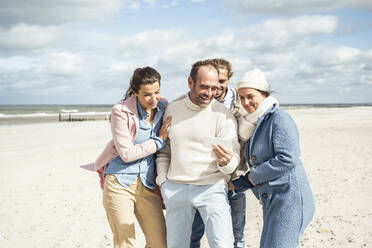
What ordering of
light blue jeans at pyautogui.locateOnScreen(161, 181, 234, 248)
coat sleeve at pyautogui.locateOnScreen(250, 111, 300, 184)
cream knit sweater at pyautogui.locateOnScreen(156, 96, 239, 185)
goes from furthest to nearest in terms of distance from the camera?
1. cream knit sweater at pyautogui.locateOnScreen(156, 96, 239, 185)
2. light blue jeans at pyautogui.locateOnScreen(161, 181, 234, 248)
3. coat sleeve at pyautogui.locateOnScreen(250, 111, 300, 184)

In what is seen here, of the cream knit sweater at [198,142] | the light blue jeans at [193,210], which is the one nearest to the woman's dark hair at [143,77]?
the cream knit sweater at [198,142]

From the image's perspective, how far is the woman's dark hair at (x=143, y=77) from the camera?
3.43 m

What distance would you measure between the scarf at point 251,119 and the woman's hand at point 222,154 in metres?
0.25

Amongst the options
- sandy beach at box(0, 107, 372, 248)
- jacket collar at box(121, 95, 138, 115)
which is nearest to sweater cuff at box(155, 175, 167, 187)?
jacket collar at box(121, 95, 138, 115)

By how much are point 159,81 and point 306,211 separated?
1818 mm

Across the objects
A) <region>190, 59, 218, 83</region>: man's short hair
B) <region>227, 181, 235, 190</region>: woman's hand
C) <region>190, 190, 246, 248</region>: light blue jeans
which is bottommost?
<region>190, 190, 246, 248</region>: light blue jeans

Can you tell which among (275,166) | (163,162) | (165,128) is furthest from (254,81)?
(163,162)

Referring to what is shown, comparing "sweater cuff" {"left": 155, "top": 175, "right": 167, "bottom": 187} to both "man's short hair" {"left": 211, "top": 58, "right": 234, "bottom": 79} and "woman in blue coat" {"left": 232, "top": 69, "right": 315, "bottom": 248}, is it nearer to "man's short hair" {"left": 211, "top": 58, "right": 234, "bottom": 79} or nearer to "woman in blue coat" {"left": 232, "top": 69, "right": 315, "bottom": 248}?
"woman in blue coat" {"left": 232, "top": 69, "right": 315, "bottom": 248}

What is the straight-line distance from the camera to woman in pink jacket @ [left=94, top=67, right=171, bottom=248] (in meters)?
3.45

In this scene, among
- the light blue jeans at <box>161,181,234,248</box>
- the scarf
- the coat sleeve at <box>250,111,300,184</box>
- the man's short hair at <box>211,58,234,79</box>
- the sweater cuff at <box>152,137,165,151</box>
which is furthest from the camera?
the man's short hair at <box>211,58,234,79</box>

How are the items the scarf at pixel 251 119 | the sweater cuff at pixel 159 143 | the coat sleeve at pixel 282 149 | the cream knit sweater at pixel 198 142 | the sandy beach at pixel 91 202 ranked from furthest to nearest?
the sandy beach at pixel 91 202
the sweater cuff at pixel 159 143
the cream knit sweater at pixel 198 142
the scarf at pixel 251 119
the coat sleeve at pixel 282 149

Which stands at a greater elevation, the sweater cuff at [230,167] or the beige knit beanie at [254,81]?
the beige knit beanie at [254,81]

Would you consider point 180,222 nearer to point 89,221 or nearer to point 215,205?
point 215,205

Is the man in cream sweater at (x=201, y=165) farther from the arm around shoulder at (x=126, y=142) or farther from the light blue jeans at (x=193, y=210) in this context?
the arm around shoulder at (x=126, y=142)
